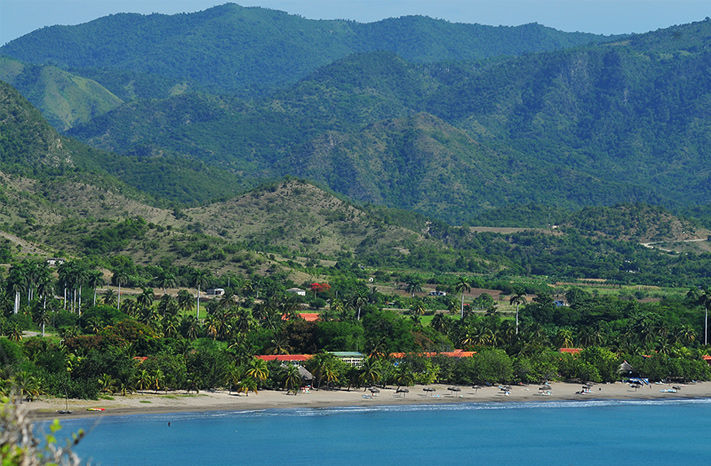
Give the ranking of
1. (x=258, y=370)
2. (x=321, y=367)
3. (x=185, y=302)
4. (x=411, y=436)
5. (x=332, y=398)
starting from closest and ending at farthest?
(x=411, y=436) → (x=332, y=398) → (x=258, y=370) → (x=321, y=367) → (x=185, y=302)

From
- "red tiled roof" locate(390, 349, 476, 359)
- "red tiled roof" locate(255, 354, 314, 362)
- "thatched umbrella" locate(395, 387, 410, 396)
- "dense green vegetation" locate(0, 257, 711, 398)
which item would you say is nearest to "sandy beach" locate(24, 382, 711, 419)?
"thatched umbrella" locate(395, 387, 410, 396)

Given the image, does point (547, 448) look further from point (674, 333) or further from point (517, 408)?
point (674, 333)

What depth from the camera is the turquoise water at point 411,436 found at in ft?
354

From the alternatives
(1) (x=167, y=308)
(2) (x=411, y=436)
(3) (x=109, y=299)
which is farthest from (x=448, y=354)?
(3) (x=109, y=299)

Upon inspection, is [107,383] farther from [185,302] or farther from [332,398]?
[185,302]

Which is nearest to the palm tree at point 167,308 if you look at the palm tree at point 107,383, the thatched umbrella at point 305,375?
the thatched umbrella at point 305,375

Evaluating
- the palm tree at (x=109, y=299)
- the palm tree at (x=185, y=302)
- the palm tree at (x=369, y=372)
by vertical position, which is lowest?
the palm tree at (x=185, y=302)

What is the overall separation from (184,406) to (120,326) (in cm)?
2535

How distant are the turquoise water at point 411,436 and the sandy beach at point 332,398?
125 cm

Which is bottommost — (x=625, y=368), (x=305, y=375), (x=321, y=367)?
(x=625, y=368)

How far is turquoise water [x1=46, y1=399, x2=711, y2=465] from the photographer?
108 metres

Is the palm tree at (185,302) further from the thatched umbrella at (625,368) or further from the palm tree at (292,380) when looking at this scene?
the thatched umbrella at (625,368)

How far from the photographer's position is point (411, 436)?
395ft

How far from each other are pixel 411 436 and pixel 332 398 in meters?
12.7
